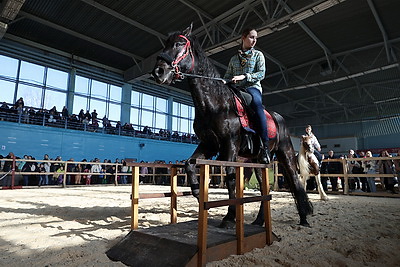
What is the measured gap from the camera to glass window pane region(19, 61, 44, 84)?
15977 mm

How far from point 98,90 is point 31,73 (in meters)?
4.42

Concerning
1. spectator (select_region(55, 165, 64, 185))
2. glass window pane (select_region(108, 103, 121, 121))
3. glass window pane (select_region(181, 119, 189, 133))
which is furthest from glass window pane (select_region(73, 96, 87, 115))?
glass window pane (select_region(181, 119, 189, 133))

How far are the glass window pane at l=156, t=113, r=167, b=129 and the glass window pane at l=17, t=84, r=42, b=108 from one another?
374 inches

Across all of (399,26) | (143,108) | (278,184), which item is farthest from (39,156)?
(399,26)

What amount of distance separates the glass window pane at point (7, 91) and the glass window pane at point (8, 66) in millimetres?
525

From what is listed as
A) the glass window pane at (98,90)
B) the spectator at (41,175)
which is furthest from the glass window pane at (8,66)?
the spectator at (41,175)

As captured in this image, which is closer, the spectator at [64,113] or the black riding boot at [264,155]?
the black riding boot at [264,155]

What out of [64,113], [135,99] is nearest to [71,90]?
[64,113]

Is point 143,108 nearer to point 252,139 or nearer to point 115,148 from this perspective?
point 115,148

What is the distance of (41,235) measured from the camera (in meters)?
2.68

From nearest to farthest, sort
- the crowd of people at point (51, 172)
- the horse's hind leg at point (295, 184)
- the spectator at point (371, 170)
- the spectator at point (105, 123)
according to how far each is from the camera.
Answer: the horse's hind leg at point (295, 184) → the spectator at point (371, 170) → the crowd of people at point (51, 172) → the spectator at point (105, 123)

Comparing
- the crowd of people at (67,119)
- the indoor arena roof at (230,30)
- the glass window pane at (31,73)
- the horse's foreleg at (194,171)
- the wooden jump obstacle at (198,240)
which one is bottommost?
the wooden jump obstacle at (198,240)

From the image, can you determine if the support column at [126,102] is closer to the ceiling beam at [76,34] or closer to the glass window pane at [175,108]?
the ceiling beam at [76,34]

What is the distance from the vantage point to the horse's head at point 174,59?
2576 millimetres
